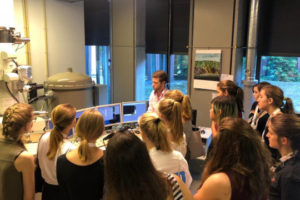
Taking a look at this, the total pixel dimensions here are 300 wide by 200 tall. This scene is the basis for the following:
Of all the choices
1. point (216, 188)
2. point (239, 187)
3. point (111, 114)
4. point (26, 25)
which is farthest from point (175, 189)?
point (26, 25)

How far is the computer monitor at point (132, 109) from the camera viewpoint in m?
3.57

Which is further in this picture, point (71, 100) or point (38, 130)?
point (71, 100)

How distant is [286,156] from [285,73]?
323 centimetres

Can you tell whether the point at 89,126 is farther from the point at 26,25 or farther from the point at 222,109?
the point at 26,25

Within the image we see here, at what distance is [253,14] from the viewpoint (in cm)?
404

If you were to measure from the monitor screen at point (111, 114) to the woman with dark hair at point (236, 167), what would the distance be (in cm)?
209

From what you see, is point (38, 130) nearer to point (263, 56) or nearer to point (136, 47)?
point (136, 47)

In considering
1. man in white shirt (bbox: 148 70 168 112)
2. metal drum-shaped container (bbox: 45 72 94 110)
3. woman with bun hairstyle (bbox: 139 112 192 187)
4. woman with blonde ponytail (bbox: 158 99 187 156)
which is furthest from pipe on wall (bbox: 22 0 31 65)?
woman with bun hairstyle (bbox: 139 112 192 187)

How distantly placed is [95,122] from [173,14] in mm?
4310

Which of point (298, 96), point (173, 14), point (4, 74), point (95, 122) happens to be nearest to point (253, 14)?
point (298, 96)

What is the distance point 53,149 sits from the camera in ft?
6.30

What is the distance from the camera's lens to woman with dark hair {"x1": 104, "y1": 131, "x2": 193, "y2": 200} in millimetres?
1128

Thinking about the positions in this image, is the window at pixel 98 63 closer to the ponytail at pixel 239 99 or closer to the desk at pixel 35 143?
the desk at pixel 35 143

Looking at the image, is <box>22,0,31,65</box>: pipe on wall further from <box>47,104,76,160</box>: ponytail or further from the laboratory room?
<box>47,104,76,160</box>: ponytail
